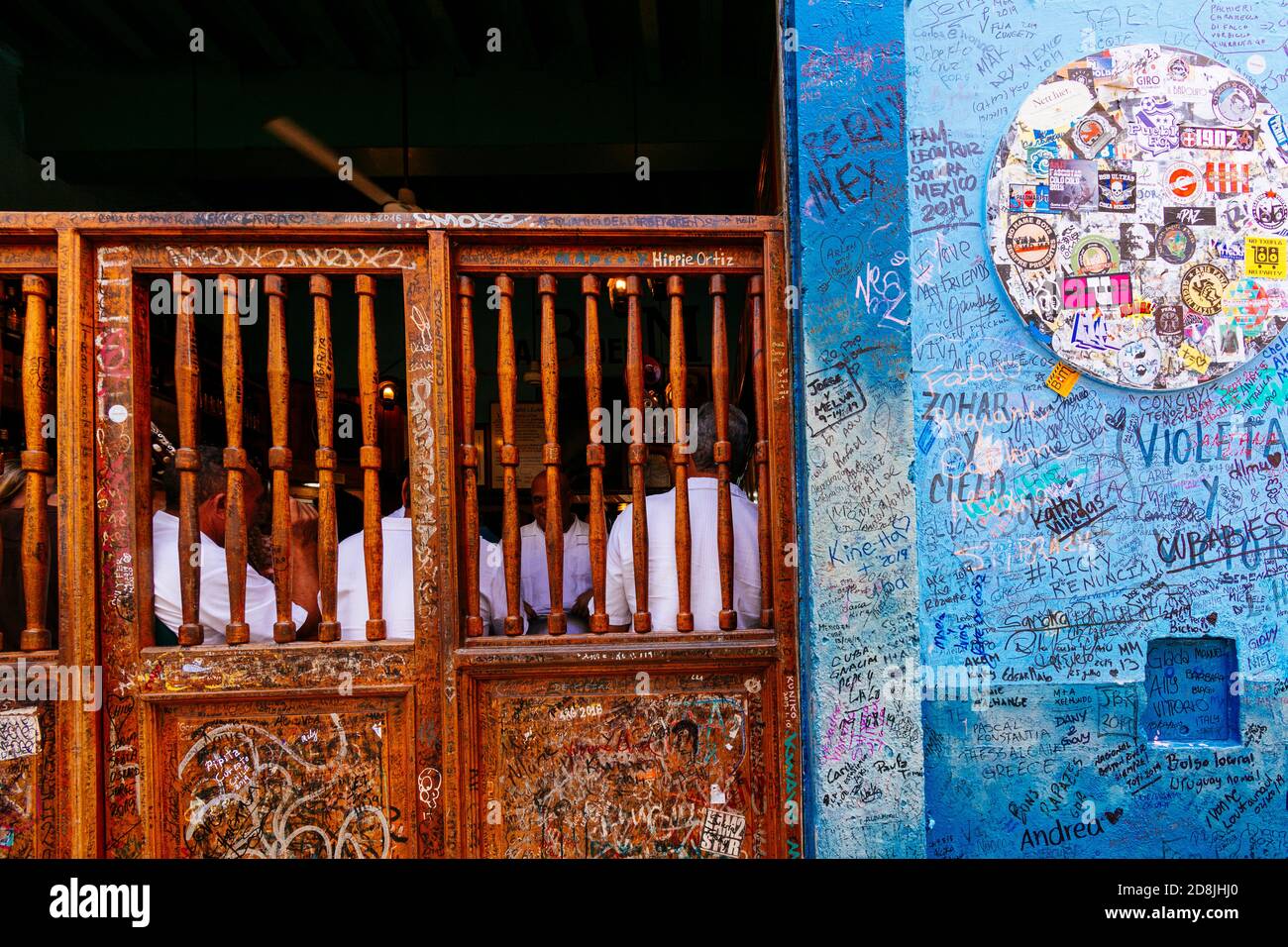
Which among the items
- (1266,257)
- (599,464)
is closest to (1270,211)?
(1266,257)

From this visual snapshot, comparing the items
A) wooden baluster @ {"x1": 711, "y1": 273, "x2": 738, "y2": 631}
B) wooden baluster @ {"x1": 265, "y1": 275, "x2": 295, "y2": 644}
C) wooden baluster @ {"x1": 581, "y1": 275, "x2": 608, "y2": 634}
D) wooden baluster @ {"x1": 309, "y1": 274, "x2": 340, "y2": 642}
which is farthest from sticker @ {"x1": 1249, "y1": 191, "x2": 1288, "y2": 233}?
wooden baluster @ {"x1": 265, "y1": 275, "x2": 295, "y2": 644}

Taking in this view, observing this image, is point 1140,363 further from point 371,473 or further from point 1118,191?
point 371,473

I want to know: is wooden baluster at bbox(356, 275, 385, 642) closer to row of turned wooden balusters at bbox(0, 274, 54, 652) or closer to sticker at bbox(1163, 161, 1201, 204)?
row of turned wooden balusters at bbox(0, 274, 54, 652)

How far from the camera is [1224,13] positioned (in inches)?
119

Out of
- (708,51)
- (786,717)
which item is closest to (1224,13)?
(708,51)

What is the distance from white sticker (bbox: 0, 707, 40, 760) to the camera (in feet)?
9.49

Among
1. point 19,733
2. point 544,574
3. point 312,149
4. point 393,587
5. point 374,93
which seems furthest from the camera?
point 312,149

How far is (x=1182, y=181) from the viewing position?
9.77ft

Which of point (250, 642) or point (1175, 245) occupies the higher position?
point (1175, 245)

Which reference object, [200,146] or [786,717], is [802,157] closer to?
[786,717]

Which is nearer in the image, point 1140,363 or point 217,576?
point 1140,363

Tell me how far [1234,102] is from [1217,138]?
154 millimetres

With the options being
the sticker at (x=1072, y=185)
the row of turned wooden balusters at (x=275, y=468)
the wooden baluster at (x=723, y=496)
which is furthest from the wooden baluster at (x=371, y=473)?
the sticker at (x=1072, y=185)

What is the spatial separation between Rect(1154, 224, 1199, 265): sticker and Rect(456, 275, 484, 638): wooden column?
254cm
